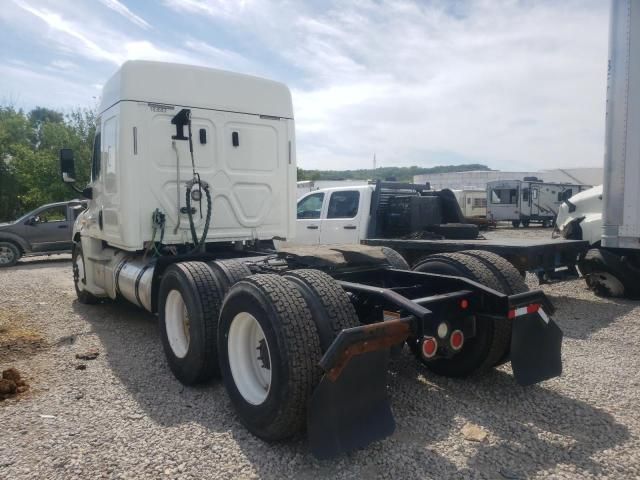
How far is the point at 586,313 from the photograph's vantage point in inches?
279

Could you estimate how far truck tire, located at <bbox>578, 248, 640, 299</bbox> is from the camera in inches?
306

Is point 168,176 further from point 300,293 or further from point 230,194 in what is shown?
point 300,293

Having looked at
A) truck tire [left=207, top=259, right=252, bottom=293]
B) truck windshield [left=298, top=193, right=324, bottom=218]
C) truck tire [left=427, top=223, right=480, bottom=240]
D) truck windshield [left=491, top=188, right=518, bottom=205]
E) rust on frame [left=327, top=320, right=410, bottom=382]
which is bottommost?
rust on frame [left=327, top=320, right=410, bottom=382]

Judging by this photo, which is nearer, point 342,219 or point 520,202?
point 342,219

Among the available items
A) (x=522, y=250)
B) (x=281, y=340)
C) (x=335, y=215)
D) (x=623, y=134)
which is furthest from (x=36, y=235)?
(x=623, y=134)

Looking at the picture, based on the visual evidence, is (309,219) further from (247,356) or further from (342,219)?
(247,356)

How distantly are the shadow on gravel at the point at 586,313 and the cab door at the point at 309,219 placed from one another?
4113mm

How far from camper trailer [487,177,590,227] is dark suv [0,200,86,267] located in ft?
70.7

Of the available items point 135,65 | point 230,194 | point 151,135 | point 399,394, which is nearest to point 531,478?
point 399,394

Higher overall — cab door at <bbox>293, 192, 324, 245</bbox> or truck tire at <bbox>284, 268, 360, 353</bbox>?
cab door at <bbox>293, 192, 324, 245</bbox>

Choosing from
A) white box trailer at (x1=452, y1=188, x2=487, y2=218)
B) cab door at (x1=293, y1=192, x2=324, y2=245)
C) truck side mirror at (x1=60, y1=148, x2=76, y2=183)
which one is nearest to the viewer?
truck side mirror at (x1=60, y1=148, x2=76, y2=183)

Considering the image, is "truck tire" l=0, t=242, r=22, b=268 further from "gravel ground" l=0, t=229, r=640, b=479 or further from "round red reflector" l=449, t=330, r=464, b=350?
"round red reflector" l=449, t=330, r=464, b=350

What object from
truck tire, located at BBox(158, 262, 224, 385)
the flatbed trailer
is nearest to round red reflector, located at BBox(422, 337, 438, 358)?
truck tire, located at BBox(158, 262, 224, 385)

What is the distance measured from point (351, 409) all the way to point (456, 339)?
42.7 inches
